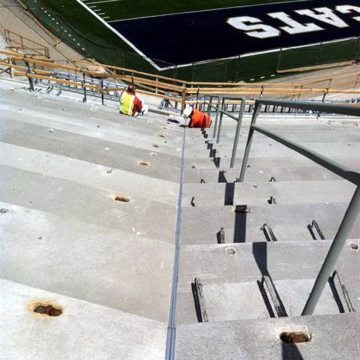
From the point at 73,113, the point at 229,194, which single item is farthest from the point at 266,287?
the point at 73,113

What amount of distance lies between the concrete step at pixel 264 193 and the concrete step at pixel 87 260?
97 centimetres

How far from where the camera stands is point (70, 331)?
6.91 feet

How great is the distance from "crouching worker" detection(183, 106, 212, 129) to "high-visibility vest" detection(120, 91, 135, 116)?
1120 mm

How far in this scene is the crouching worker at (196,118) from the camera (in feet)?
27.4

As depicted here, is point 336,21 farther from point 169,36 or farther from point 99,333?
point 99,333

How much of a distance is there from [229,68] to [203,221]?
18913 mm

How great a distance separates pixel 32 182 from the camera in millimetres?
3740

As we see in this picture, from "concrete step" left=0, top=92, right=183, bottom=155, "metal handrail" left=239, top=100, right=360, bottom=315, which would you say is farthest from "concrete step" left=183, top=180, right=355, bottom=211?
"concrete step" left=0, top=92, right=183, bottom=155

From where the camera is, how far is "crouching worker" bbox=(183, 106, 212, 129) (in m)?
8.35

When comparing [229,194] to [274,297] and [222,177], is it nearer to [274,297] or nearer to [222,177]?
[222,177]

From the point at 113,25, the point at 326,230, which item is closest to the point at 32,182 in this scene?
the point at 326,230

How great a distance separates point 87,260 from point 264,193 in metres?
1.91

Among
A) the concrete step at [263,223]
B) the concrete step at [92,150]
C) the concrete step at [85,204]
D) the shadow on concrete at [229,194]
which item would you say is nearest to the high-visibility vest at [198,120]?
the concrete step at [92,150]

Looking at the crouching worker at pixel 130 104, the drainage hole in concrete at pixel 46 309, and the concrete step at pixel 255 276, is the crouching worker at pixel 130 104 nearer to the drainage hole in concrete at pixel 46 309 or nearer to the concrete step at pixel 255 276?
the concrete step at pixel 255 276
